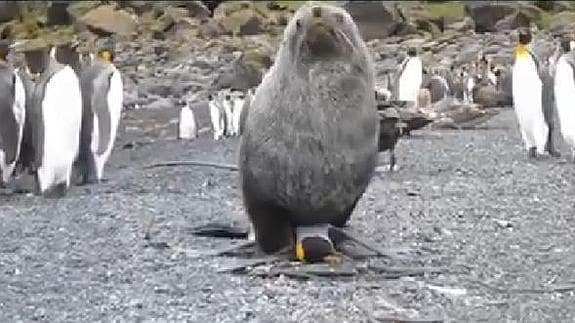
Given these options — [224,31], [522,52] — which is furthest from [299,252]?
[224,31]

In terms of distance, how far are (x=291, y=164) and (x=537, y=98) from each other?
7.25 metres

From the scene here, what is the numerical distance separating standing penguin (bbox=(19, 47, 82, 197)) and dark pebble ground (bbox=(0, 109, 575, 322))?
0.81 ft

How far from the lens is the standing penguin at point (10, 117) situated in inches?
463

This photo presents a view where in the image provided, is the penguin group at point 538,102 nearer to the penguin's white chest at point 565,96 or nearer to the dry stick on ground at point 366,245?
the penguin's white chest at point 565,96

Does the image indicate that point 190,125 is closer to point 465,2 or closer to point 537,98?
point 537,98

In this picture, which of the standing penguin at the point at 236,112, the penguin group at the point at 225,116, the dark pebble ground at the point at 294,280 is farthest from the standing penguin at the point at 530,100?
the penguin group at the point at 225,116

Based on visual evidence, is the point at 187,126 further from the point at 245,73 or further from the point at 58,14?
the point at 58,14

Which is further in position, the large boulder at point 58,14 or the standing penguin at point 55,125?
the large boulder at point 58,14

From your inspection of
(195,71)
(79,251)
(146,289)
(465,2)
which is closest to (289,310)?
(146,289)

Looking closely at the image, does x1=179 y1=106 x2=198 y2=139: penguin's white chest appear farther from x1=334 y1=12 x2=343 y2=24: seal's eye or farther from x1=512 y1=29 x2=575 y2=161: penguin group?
x1=334 y1=12 x2=343 y2=24: seal's eye

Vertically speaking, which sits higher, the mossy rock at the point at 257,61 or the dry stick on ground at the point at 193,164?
the dry stick on ground at the point at 193,164

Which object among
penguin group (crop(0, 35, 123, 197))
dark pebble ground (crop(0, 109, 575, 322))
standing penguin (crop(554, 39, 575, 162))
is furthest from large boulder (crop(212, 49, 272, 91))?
dark pebble ground (crop(0, 109, 575, 322))

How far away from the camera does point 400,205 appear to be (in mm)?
9703

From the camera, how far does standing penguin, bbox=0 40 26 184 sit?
11.8 m
